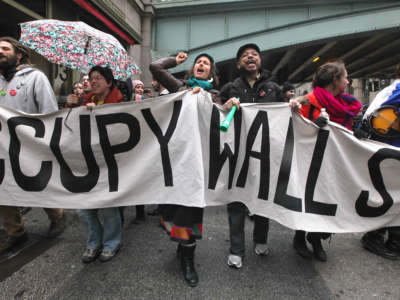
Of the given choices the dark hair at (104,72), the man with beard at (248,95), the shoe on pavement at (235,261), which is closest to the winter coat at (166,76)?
the man with beard at (248,95)

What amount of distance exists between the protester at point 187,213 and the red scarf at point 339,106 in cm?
102

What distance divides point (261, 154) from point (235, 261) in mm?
1030

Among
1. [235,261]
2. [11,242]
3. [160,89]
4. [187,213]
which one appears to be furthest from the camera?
[160,89]

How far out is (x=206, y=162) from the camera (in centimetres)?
219

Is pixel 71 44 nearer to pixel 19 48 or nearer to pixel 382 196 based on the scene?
pixel 19 48

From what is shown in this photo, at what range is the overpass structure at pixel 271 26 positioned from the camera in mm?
8805

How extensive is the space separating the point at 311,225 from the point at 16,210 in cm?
287

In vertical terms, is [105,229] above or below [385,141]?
below

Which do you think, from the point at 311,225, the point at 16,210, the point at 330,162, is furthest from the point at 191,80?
the point at 16,210

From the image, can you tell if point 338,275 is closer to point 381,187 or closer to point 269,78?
point 381,187

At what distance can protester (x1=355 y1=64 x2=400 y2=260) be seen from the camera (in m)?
2.48

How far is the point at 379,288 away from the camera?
6.97ft

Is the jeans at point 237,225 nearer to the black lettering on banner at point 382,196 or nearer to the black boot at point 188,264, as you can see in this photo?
the black boot at point 188,264

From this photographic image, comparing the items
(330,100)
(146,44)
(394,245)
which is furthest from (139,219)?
(146,44)
